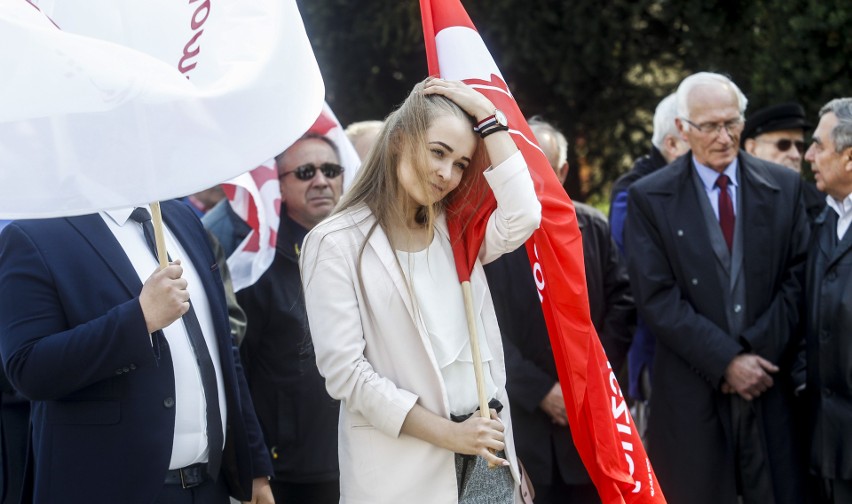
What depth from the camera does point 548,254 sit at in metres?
3.53

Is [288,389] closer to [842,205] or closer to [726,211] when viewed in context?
[726,211]

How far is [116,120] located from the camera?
8.77ft

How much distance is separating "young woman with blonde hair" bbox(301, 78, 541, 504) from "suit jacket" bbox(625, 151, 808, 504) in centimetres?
189

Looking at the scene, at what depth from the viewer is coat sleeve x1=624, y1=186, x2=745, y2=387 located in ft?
15.8

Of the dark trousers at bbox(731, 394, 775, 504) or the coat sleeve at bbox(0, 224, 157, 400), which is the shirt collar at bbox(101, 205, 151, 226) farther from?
the dark trousers at bbox(731, 394, 775, 504)

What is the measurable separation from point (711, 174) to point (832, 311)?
3.08 ft

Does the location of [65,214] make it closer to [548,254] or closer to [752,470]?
[548,254]

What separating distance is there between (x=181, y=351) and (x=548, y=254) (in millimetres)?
1210

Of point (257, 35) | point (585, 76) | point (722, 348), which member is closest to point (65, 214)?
point (257, 35)

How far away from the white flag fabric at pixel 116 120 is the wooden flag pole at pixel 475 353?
708mm

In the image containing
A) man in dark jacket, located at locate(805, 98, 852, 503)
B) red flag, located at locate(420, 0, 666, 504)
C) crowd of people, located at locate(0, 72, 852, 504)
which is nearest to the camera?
crowd of people, located at locate(0, 72, 852, 504)

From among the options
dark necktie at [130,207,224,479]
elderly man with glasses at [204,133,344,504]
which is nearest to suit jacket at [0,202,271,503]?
dark necktie at [130,207,224,479]

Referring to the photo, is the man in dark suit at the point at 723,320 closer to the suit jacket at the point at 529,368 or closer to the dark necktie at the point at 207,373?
the suit jacket at the point at 529,368

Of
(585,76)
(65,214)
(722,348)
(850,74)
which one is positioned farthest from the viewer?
(585,76)
